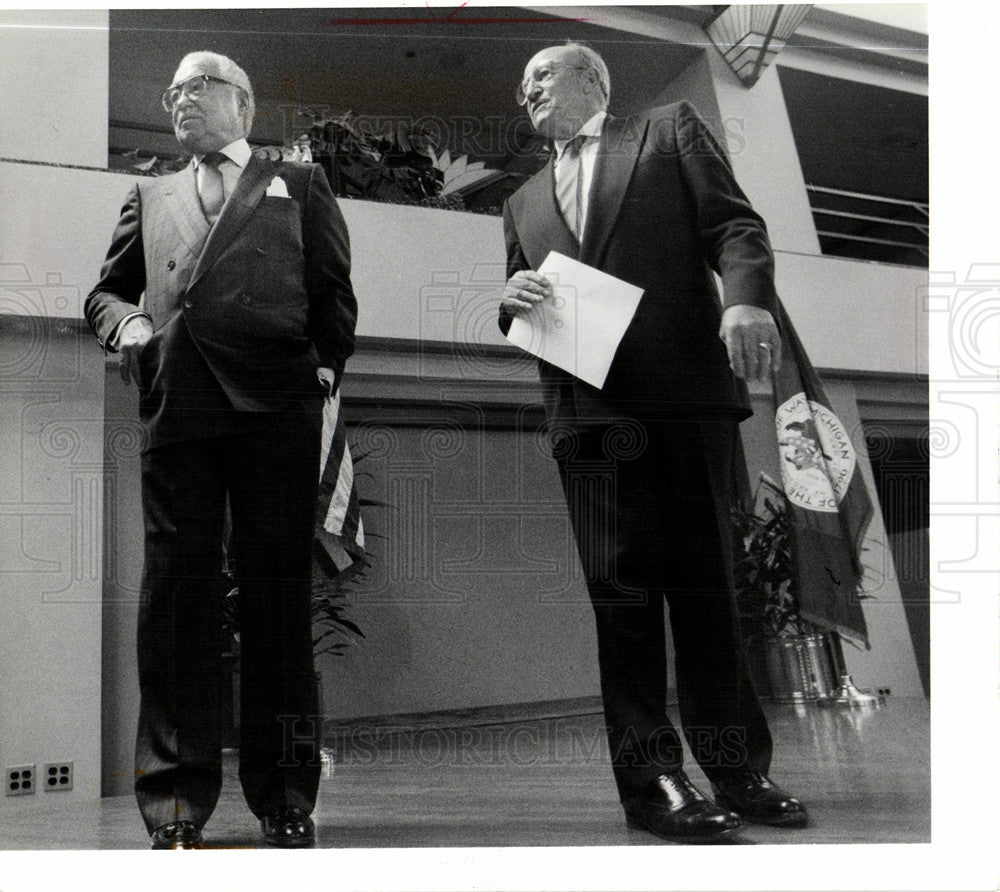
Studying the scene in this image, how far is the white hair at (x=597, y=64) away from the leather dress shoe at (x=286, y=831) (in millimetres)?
1776

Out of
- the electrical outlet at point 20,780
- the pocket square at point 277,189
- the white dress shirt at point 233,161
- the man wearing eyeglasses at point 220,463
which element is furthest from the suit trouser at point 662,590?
the electrical outlet at point 20,780

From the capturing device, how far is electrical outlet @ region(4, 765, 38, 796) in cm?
217

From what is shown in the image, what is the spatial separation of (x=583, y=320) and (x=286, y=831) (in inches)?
52.3

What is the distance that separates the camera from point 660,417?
2.21 m

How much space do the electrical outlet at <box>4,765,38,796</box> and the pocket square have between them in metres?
1.40

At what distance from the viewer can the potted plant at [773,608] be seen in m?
2.21

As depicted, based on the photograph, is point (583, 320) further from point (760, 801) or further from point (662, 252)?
point (760, 801)

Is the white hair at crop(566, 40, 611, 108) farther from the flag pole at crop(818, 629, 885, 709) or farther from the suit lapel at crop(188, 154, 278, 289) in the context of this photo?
the flag pole at crop(818, 629, 885, 709)

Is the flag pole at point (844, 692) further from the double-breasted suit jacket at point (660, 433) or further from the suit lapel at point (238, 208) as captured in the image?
the suit lapel at point (238, 208)

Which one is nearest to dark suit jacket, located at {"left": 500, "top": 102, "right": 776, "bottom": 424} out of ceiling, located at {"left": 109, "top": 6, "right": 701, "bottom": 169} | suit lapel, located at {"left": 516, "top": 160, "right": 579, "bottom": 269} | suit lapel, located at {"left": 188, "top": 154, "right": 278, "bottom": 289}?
suit lapel, located at {"left": 516, "top": 160, "right": 579, "bottom": 269}

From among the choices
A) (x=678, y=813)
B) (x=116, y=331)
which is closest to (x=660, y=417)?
(x=678, y=813)

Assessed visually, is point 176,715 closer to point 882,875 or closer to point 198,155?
point 198,155

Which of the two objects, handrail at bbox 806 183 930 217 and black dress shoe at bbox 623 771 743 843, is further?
handrail at bbox 806 183 930 217

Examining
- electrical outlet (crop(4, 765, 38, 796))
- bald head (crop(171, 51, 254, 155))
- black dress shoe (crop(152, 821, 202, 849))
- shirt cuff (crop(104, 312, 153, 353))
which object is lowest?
black dress shoe (crop(152, 821, 202, 849))
